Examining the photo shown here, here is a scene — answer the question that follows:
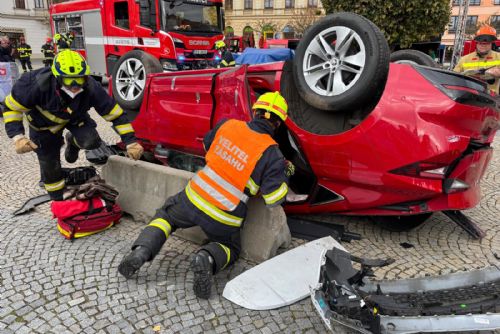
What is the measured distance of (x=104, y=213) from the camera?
3510 mm

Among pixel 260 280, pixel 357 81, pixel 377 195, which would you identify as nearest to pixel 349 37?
pixel 357 81

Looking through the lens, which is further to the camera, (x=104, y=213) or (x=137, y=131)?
(x=137, y=131)

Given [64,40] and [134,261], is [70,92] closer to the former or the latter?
[134,261]

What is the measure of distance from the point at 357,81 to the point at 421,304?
153 cm

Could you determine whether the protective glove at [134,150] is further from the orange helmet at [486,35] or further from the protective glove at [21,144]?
the orange helmet at [486,35]

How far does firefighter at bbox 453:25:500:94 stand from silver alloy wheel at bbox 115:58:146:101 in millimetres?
4319

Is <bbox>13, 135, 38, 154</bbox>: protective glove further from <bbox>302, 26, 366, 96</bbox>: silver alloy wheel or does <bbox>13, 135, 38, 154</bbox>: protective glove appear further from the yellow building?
the yellow building

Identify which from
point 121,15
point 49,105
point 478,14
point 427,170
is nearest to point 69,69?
point 49,105

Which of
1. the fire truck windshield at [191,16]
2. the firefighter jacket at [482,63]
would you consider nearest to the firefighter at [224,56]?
the fire truck windshield at [191,16]

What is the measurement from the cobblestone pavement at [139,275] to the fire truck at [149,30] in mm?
6893

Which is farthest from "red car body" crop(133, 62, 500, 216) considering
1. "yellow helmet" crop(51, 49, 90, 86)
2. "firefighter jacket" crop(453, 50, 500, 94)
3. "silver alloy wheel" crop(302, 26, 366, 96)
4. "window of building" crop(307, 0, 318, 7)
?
"window of building" crop(307, 0, 318, 7)

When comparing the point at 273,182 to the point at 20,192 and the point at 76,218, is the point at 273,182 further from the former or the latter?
the point at 20,192

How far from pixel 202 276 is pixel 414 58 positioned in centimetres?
297

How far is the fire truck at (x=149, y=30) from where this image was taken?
405 inches
